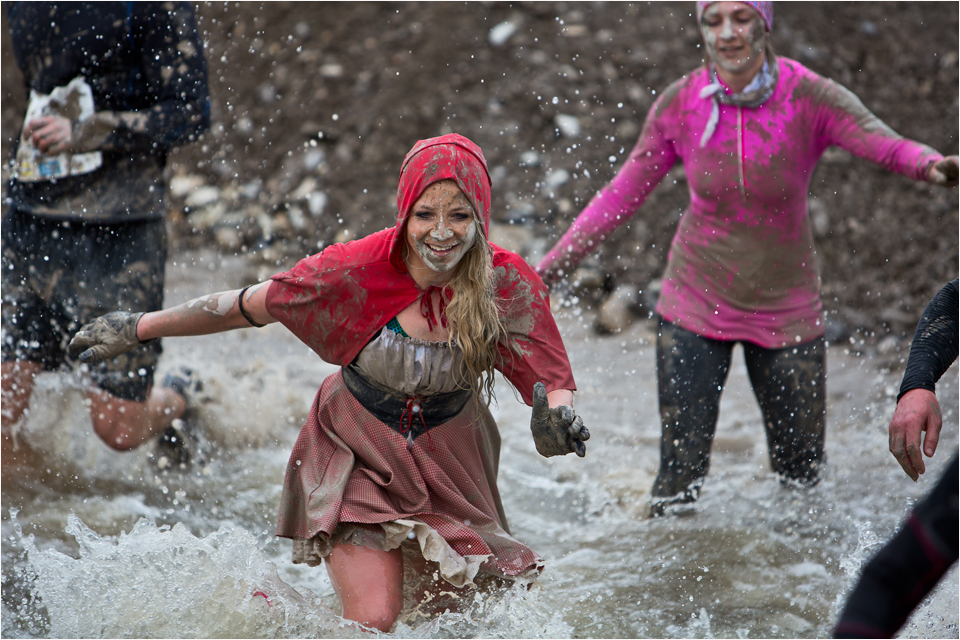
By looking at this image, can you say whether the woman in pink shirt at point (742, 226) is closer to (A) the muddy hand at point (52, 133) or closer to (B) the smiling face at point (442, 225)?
(B) the smiling face at point (442, 225)

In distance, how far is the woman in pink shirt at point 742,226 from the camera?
3234 millimetres

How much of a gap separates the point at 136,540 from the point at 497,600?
1.29 m

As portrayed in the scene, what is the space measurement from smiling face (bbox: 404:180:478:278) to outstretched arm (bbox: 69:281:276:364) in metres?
0.46

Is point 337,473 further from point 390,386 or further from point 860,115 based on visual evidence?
point 860,115

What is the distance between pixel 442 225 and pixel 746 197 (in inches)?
52.6

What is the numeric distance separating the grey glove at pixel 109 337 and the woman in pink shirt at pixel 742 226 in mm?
1329

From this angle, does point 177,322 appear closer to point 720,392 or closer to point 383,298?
point 383,298

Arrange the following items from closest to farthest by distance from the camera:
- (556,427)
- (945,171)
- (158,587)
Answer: (556,427) → (945,171) → (158,587)

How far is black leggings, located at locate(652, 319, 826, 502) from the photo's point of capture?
3383mm

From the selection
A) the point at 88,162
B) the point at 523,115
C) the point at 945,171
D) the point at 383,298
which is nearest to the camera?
the point at 383,298

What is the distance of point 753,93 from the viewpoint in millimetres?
3254

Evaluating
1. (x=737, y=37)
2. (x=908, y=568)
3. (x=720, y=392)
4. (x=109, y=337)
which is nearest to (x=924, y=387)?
(x=720, y=392)

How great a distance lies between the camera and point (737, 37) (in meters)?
3.23

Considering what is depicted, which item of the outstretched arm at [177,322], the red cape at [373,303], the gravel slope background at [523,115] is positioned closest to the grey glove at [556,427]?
the red cape at [373,303]
